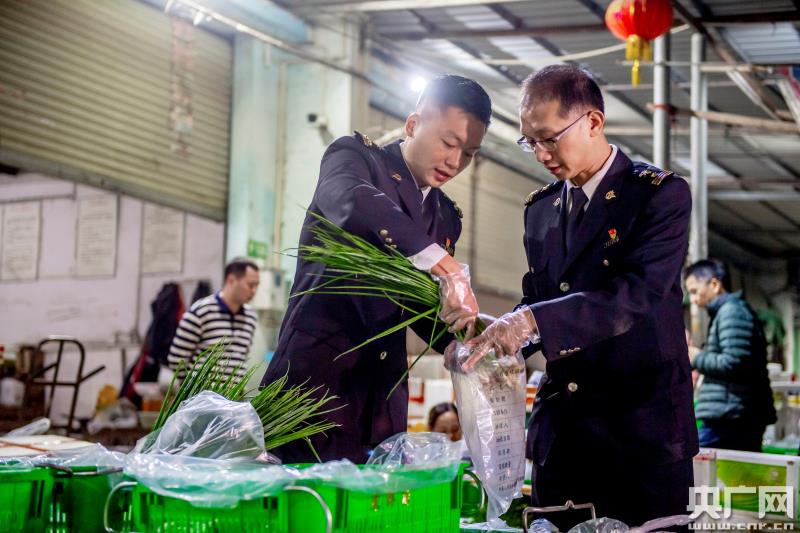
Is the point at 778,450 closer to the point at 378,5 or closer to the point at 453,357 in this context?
the point at 453,357

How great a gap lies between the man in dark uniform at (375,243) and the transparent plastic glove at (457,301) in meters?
0.01

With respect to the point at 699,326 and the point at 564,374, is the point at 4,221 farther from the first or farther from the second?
the point at 564,374

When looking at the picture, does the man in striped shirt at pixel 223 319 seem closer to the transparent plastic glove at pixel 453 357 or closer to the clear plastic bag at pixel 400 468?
the transparent plastic glove at pixel 453 357

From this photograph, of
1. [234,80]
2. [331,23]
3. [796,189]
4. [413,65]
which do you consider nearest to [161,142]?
[234,80]

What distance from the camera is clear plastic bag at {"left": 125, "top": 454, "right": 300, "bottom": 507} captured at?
1.50 meters

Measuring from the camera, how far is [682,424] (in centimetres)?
213

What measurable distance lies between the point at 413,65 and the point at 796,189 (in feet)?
24.9

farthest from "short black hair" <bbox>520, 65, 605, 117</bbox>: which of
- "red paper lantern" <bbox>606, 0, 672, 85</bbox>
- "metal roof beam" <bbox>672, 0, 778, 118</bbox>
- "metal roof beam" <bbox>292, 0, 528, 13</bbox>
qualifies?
"metal roof beam" <bbox>672, 0, 778, 118</bbox>

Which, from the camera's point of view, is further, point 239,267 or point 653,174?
point 239,267

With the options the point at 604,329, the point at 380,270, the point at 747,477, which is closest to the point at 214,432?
the point at 380,270

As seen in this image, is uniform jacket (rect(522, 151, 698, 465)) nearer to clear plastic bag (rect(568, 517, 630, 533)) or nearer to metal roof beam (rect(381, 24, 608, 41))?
clear plastic bag (rect(568, 517, 630, 533))

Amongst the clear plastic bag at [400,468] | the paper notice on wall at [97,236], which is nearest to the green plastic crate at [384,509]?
the clear plastic bag at [400,468]

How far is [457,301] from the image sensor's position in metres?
2.03

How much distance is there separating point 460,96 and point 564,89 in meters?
0.27
